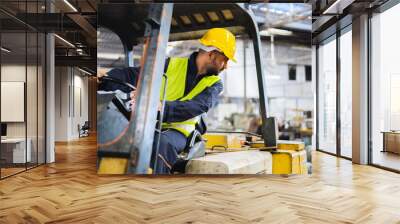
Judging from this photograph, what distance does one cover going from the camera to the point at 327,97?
10.1m

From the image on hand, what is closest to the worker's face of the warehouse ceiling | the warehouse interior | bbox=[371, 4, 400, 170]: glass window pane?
the warehouse interior

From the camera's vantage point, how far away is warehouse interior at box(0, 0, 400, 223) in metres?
4.29

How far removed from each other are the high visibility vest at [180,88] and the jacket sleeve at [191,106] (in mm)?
54

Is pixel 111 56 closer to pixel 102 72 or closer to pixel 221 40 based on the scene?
pixel 102 72

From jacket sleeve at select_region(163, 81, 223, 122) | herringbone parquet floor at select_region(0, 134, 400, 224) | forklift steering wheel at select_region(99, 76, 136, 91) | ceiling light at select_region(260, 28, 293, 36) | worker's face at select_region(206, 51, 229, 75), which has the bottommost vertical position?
herringbone parquet floor at select_region(0, 134, 400, 224)

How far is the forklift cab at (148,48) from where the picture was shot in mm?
5750

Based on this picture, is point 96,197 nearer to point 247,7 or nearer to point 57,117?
point 247,7

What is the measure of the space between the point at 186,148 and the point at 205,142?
12.2 inches

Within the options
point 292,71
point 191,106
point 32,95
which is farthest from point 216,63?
point 32,95

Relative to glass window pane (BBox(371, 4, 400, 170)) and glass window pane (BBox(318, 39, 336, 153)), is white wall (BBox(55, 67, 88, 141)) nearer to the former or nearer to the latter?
glass window pane (BBox(318, 39, 336, 153))

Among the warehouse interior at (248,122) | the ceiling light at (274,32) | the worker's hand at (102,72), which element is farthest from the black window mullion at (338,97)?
the worker's hand at (102,72)

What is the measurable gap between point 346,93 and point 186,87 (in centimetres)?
467

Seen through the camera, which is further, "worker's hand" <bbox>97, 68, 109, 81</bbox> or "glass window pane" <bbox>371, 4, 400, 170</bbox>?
"glass window pane" <bbox>371, 4, 400, 170</bbox>

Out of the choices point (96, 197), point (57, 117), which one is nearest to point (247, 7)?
point (96, 197)
